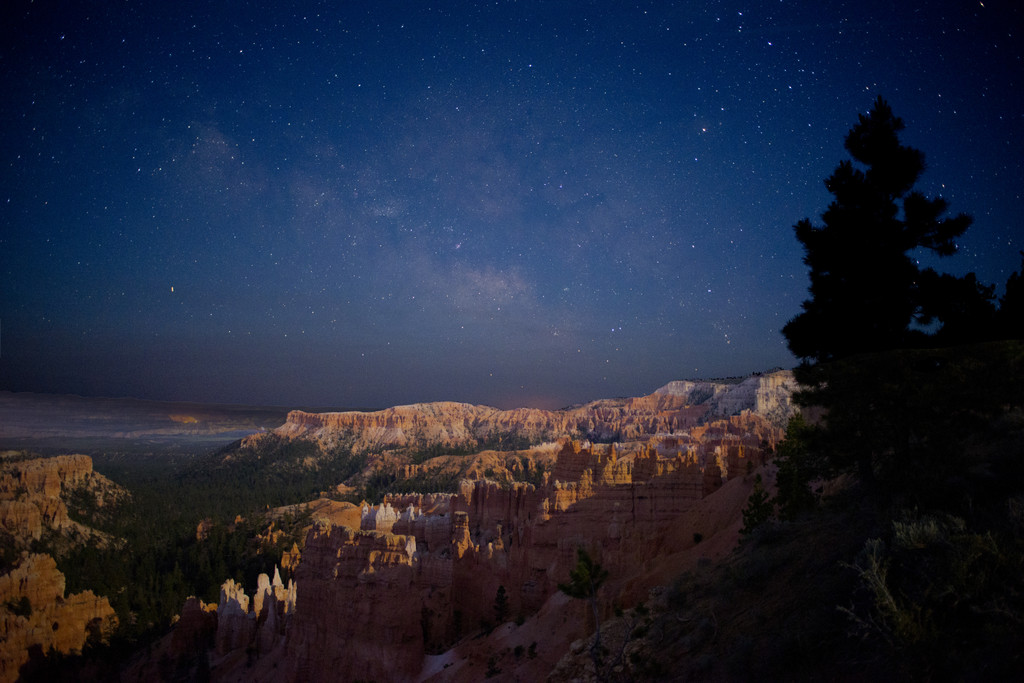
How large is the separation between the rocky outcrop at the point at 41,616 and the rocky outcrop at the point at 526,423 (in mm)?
122906

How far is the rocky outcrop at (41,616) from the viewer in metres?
32.3

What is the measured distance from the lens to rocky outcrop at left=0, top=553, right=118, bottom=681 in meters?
32.3

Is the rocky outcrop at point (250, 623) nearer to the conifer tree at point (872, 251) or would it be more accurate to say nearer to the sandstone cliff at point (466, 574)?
the sandstone cliff at point (466, 574)

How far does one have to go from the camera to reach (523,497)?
54.2 metres

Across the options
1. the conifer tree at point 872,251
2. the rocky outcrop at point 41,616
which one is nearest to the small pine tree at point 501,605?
the conifer tree at point 872,251

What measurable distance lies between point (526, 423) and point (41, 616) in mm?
161501

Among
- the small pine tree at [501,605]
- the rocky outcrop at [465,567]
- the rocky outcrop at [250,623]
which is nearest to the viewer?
the rocky outcrop at [465,567]

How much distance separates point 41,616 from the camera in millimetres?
35375

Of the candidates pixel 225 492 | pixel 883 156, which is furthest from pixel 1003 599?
pixel 225 492

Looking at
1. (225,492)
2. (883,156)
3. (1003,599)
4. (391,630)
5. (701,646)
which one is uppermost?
(883,156)

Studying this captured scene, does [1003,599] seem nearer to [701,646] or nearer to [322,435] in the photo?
[701,646]

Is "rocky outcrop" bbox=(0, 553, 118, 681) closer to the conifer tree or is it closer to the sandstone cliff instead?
the sandstone cliff

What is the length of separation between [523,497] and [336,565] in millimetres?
26408

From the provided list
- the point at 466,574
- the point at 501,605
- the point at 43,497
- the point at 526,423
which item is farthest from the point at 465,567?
the point at 526,423
